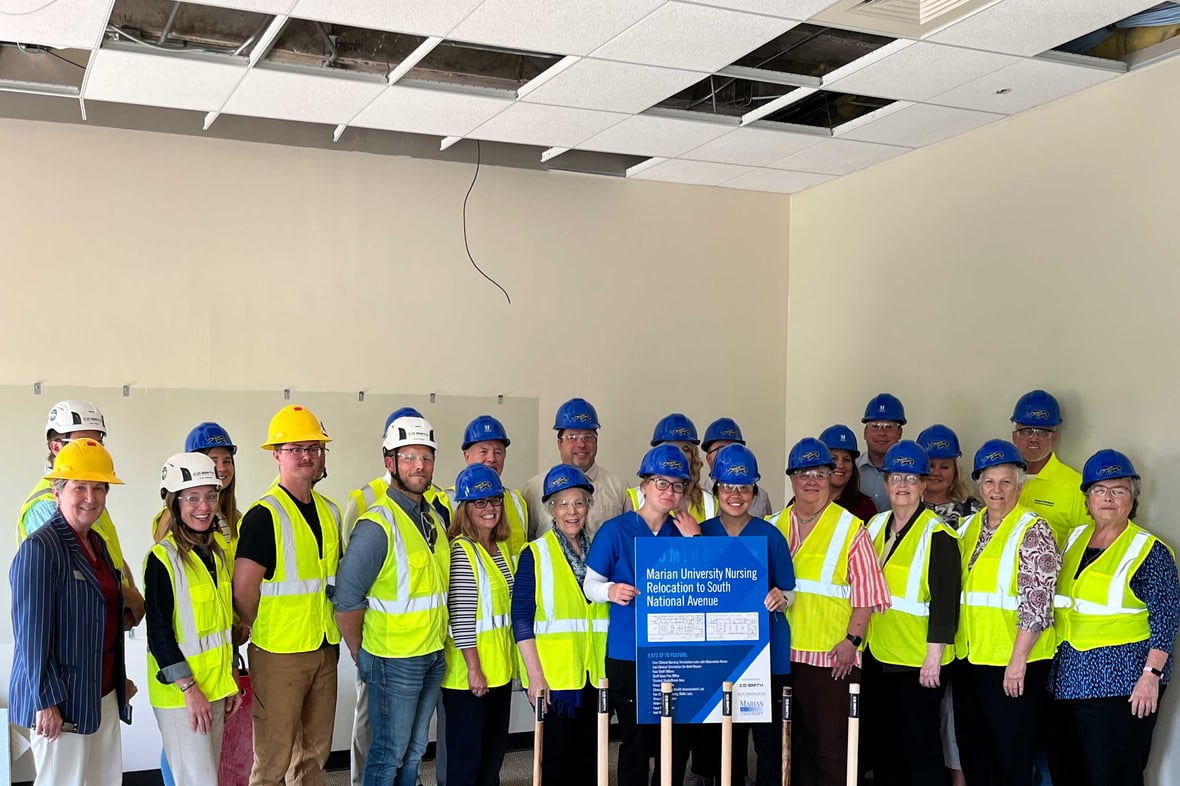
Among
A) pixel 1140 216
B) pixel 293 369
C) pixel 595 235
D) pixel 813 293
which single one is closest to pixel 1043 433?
pixel 1140 216

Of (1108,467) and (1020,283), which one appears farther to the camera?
(1020,283)

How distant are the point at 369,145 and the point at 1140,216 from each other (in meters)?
3.83

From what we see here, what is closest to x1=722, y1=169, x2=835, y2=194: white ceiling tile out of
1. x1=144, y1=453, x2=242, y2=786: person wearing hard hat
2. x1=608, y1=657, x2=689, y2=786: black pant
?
x1=608, y1=657, x2=689, y2=786: black pant

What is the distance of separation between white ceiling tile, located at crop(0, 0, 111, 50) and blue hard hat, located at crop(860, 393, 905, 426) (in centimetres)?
394

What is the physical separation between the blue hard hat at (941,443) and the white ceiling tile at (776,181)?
6.52 ft

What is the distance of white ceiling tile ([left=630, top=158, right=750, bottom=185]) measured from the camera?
21.1 feet

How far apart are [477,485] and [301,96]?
82.2 inches

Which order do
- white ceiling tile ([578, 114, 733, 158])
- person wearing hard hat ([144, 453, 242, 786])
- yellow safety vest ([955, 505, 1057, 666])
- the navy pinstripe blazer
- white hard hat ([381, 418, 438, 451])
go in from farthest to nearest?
white ceiling tile ([578, 114, 733, 158])
yellow safety vest ([955, 505, 1057, 666])
white hard hat ([381, 418, 438, 451])
person wearing hard hat ([144, 453, 242, 786])
the navy pinstripe blazer

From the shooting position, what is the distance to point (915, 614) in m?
4.67

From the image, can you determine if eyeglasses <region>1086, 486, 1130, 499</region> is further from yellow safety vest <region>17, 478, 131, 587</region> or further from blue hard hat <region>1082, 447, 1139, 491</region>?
yellow safety vest <region>17, 478, 131, 587</region>

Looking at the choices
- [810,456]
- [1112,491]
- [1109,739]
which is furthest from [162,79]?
[1109,739]

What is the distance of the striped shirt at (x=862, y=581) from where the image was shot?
4.42 meters

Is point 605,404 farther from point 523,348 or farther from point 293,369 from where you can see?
point 293,369

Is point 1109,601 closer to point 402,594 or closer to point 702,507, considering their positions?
point 702,507
